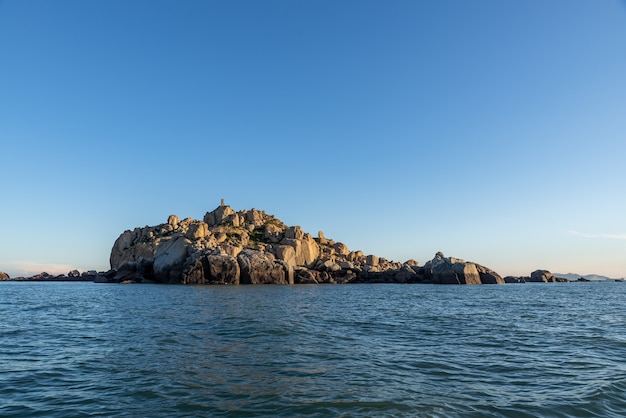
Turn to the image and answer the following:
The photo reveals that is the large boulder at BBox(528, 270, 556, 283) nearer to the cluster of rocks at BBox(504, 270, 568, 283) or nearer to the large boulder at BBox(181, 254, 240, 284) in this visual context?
the cluster of rocks at BBox(504, 270, 568, 283)

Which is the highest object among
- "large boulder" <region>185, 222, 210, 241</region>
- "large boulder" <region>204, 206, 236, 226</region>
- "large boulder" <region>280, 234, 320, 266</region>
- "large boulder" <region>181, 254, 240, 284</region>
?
"large boulder" <region>204, 206, 236, 226</region>

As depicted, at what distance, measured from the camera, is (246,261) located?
91.3 metres

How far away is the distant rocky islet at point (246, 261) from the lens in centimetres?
8950

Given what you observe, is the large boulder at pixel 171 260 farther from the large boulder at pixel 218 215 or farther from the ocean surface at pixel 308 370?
the ocean surface at pixel 308 370

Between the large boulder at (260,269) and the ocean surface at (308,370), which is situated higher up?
the large boulder at (260,269)

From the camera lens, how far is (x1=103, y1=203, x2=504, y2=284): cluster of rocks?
89.0 metres

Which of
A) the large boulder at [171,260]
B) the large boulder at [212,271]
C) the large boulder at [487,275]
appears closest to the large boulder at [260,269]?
the large boulder at [212,271]

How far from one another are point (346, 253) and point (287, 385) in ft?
427

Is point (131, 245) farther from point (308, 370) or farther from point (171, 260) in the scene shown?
point (308, 370)

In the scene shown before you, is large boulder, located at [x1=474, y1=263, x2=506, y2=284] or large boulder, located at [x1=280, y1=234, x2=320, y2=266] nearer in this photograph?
large boulder, located at [x1=280, y1=234, x2=320, y2=266]

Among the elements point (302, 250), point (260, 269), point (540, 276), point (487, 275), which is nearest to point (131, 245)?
point (302, 250)

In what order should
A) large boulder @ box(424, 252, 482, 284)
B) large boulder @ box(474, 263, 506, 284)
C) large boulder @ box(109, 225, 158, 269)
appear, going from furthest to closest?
large boulder @ box(109, 225, 158, 269) < large boulder @ box(474, 263, 506, 284) < large boulder @ box(424, 252, 482, 284)

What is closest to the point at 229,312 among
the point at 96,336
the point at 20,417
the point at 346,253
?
the point at 96,336

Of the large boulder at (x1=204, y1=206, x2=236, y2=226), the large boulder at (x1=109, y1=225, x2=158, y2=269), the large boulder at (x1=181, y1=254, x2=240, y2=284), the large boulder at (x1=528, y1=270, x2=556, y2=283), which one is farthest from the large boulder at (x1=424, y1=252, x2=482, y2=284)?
the large boulder at (x1=109, y1=225, x2=158, y2=269)
